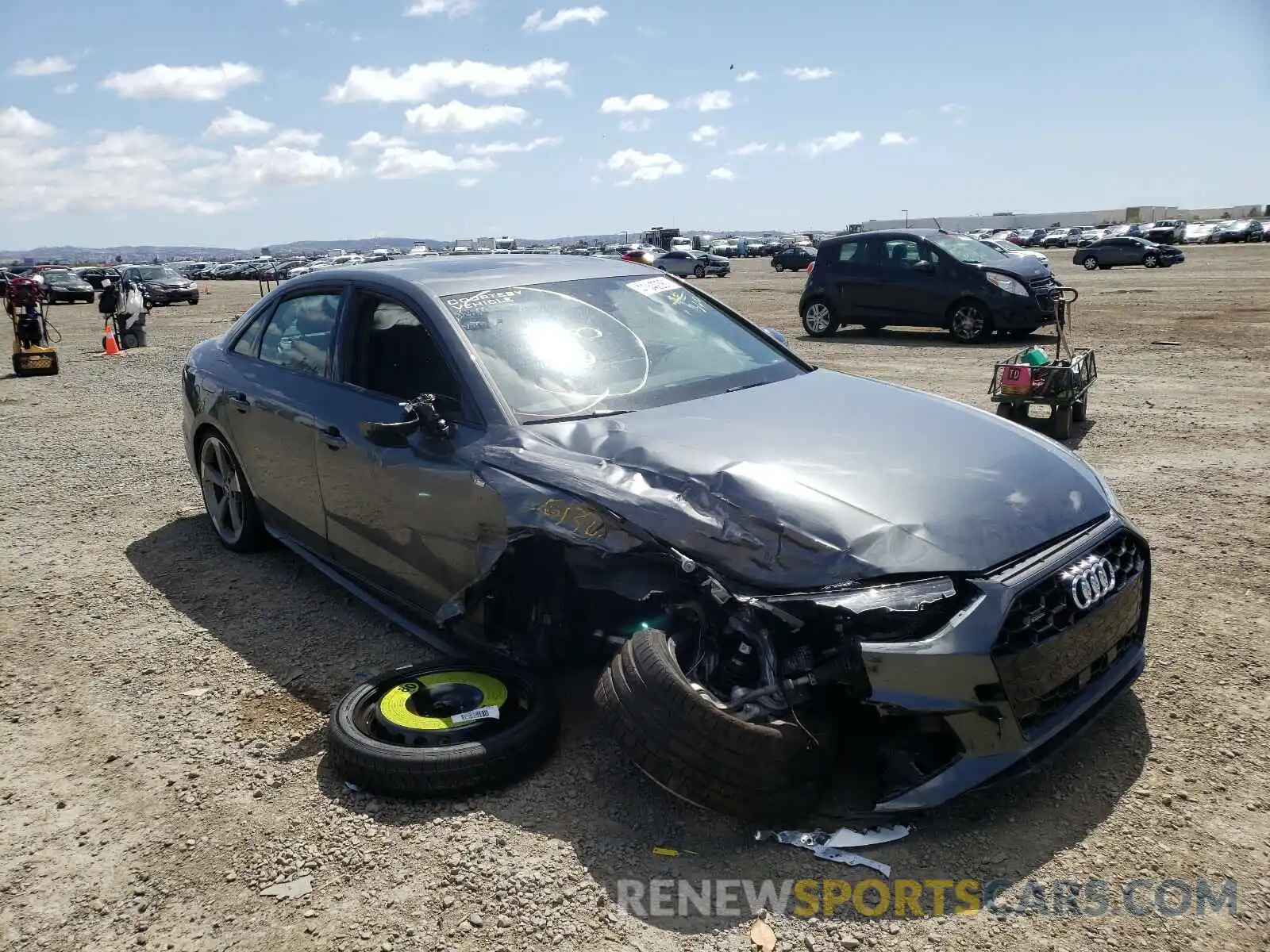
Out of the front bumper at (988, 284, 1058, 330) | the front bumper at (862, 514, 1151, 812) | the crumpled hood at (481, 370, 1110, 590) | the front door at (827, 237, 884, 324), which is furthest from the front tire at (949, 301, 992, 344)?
the front bumper at (862, 514, 1151, 812)

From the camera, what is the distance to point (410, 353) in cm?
390

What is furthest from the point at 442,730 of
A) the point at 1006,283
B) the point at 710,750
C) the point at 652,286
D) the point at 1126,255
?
the point at 1126,255

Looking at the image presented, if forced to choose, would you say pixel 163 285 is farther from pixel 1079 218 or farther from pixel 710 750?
pixel 1079 218

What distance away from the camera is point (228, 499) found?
540 centimetres

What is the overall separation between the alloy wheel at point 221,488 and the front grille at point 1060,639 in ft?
13.6

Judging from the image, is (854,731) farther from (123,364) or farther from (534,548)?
(123,364)

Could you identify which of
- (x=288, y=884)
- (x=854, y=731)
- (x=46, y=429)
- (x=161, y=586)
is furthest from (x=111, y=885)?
(x=46, y=429)

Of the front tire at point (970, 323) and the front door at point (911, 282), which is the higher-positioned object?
the front door at point (911, 282)

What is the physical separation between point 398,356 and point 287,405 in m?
0.83

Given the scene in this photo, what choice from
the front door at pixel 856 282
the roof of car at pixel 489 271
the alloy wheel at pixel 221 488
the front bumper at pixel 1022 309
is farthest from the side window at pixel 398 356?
the front door at pixel 856 282

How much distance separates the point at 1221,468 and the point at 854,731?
4922mm

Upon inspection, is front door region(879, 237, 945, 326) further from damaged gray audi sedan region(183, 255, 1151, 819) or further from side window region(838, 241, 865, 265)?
damaged gray audi sedan region(183, 255, 1151, 819)

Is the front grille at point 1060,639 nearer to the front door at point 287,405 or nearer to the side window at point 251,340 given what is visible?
the front door at point 287,405

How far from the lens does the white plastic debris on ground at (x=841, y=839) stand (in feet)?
8.53
